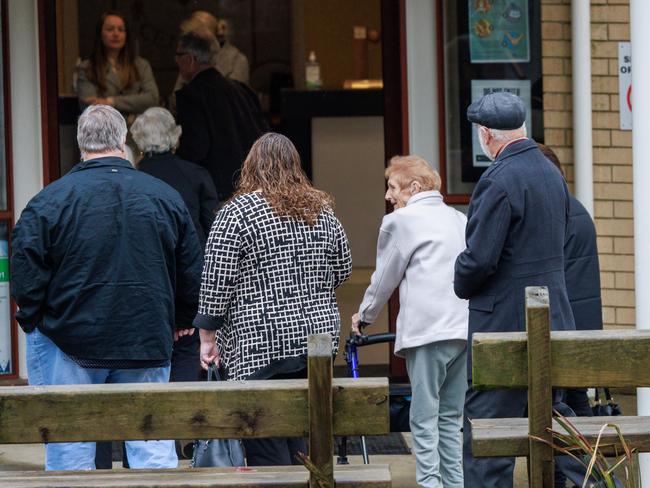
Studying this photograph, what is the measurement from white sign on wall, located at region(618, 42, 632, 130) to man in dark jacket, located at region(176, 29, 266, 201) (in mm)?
2103

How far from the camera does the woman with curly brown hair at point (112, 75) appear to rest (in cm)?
886

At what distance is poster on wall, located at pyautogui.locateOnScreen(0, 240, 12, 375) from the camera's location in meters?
8.08

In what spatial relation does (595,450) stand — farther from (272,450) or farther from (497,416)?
(272,450)

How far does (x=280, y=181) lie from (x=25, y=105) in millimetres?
3290

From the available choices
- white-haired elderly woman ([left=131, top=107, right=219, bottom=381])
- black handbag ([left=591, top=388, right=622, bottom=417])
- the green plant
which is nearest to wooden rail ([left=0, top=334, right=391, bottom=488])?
the green plant

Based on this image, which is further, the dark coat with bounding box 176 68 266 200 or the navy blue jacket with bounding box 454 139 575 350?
the dark coat with bounding box 176 68 266 200

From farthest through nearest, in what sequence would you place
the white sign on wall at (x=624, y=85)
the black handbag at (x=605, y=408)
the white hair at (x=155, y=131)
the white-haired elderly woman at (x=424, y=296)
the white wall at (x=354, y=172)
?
the white wall at (x=354, y=172), the white sign on wall at (x=624, y=85), the white hair at (x=155, y=131), the black handbag at (x=605, y=408), the white-haired elderly woman at (x=424, y=296)

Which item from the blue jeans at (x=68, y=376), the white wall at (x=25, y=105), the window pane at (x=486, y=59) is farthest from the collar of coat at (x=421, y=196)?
the white wall at (x=25, y=105)

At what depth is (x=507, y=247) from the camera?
16.6ft

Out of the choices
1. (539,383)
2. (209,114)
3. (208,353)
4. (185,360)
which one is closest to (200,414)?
(539,383)

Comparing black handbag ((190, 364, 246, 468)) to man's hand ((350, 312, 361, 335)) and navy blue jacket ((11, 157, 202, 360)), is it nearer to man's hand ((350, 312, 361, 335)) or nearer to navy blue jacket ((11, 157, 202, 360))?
navy blue jacket ((11, 157, 202, 360))

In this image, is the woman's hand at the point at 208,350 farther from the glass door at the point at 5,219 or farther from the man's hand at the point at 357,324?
the glass door at the point at 5,219

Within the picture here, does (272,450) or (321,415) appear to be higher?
(321,415)

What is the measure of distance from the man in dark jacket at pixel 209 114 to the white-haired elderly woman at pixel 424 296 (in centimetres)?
217
